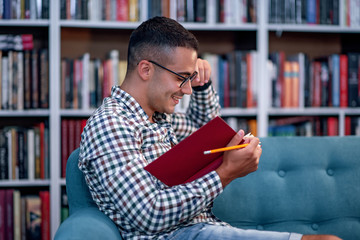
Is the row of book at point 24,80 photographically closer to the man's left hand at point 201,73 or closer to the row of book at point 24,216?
the row of book at point 24,216

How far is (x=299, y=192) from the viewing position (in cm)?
151

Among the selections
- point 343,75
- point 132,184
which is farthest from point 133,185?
point 343,75

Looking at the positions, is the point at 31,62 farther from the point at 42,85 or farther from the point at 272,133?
the point at 272,133

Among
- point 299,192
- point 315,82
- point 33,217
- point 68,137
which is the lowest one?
point 33,217

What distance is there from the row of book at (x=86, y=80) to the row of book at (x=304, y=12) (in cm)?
86

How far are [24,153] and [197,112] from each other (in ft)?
3.28

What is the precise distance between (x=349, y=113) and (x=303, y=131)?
0.90 feet

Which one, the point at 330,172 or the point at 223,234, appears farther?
the point at 330,172

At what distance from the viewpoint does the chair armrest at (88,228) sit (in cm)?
105

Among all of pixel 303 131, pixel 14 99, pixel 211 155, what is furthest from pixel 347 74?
pixel 14 99

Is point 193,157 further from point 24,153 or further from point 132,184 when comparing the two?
point 24,153

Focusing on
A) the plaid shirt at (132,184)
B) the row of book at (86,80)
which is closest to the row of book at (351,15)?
the row of book at (86,80)

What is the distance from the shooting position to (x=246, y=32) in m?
2.53

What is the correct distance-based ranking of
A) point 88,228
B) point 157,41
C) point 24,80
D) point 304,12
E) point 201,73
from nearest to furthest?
point 88,228
point 157,41
point 201,73
point 24,80
point 304,12
